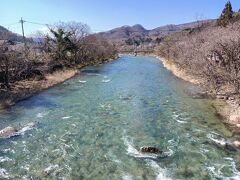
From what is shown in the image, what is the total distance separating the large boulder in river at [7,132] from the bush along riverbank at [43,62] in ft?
22.0

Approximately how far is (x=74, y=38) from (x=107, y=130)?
41.7m

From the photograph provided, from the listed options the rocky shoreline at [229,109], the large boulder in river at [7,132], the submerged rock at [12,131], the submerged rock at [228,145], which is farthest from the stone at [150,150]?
the large boulder in river at [7,132]

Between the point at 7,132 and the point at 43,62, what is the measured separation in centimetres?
2949

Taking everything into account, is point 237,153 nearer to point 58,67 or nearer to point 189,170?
point 189,170

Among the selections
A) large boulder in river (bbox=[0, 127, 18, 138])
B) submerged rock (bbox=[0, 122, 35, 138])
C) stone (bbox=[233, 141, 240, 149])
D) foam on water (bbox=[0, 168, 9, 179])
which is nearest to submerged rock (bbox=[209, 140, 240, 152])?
stone (bbox=[233, 141, 240, 149])

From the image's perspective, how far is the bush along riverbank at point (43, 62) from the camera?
32406mm

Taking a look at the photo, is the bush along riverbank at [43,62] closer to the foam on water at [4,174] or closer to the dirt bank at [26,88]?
the dirt bank at [26,88]

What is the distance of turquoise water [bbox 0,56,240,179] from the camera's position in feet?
46.0

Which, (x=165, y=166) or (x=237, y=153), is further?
(x=237, y=153)

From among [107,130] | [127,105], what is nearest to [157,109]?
[127,105]

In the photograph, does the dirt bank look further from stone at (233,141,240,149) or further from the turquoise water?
stone at (233,141,240,149)

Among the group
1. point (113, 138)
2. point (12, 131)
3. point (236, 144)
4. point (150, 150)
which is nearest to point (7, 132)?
point (12, 131)

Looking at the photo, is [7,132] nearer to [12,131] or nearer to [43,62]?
[12,131]

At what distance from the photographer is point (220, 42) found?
26312 millimetres
